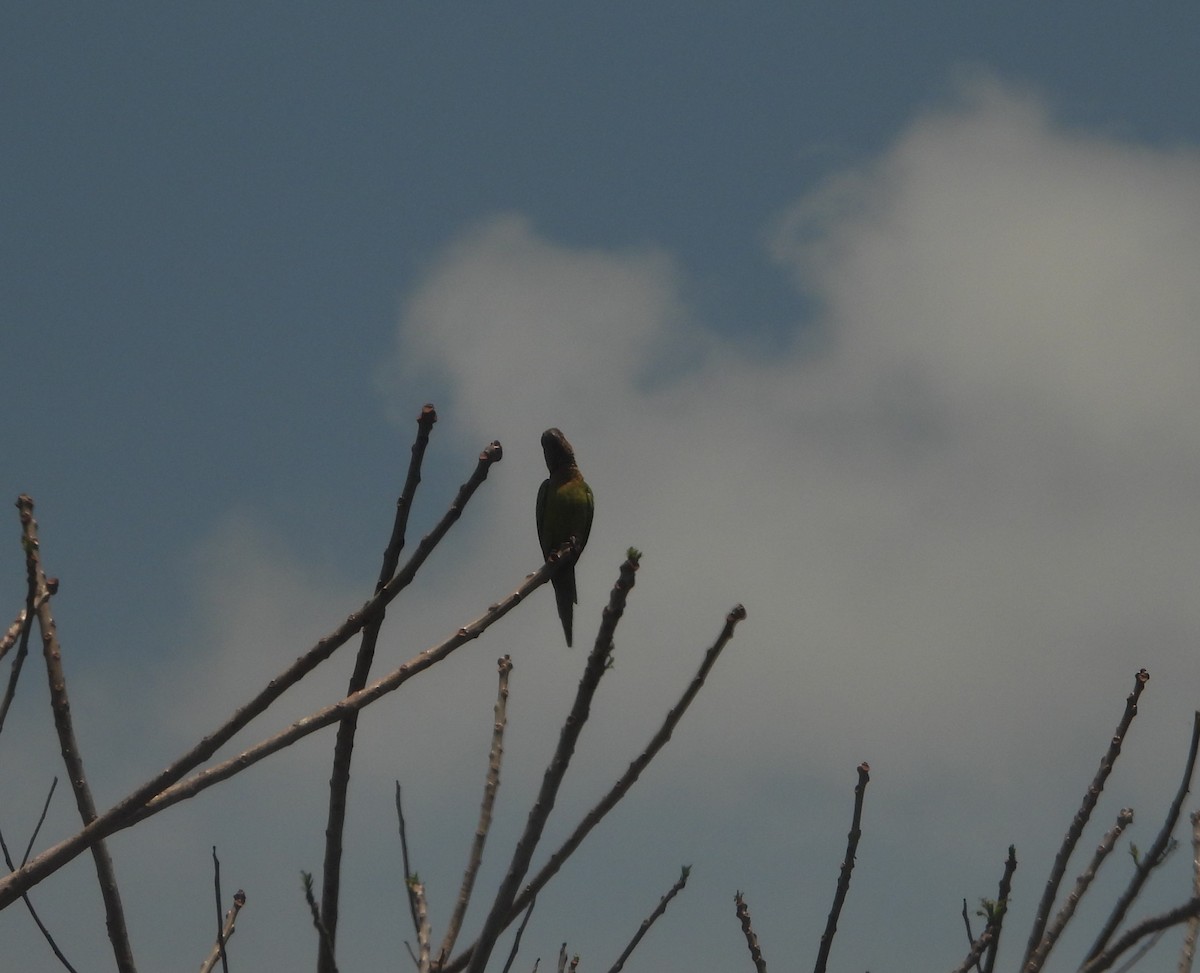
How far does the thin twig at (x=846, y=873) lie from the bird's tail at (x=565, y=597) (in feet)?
21.7

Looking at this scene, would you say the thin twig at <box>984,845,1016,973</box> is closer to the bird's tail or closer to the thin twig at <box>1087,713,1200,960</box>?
the thin twig at <box>1087,713,1200,960</box>

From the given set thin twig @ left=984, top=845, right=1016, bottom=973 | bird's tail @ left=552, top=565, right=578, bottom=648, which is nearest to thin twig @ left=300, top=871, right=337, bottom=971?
thin twig @ left=984, top=845, right=1016, bottom=973

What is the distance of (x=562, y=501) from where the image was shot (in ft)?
38.8

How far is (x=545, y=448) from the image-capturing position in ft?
40.0

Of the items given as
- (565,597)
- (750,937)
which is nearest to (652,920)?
(750,937)

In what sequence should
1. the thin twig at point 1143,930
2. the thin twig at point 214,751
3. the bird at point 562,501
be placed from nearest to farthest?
the thin twig at point 1143,930 < the thin twig at point 214,751 < the bird at point 562,501

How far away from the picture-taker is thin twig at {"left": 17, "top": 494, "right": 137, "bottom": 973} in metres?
4.40

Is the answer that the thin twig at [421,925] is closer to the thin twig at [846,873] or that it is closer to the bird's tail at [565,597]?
the thin twig at [846,873]

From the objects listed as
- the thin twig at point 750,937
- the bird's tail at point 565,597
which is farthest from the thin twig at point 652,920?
the bird's tail at point 565,597

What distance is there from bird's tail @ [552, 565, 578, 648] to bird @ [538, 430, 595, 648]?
0.12m

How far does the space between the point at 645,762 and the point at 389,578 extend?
1.19 metres

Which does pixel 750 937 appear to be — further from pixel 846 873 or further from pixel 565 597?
pixel 565 597

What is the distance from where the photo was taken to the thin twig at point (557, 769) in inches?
121

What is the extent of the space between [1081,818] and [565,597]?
726 centimetres
